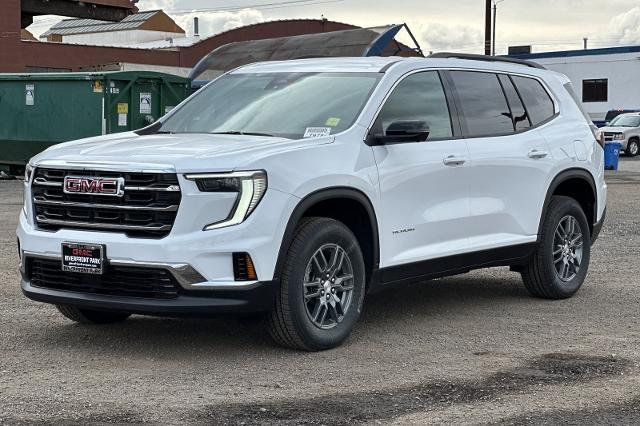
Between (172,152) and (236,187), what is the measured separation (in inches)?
19.1

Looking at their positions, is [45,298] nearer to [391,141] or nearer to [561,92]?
[391,141]

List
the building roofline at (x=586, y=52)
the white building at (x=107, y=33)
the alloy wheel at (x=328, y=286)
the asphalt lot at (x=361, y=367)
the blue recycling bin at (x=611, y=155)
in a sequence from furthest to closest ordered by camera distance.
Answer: the white building at (x=107, y=33)
the building roofline at (x=586, y=52)
the blue recycling bin at (x=611, y=155)
the alloy wheel at (x=328, y=286)
the asphalt lot at (x=361, y=367)

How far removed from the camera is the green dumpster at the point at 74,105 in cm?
2359

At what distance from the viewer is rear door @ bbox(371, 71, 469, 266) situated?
7.22 m

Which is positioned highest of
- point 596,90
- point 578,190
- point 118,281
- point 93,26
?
point 93,26

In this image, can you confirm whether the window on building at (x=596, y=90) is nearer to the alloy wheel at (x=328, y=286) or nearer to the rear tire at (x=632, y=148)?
the rear tire at (x=632, y=148)

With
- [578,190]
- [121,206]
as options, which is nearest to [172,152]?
[121,206]

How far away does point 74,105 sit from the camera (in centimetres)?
2400

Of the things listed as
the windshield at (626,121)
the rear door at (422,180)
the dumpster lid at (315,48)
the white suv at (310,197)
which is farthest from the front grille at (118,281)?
the windshield at (626,121)

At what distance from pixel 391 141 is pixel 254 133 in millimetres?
896

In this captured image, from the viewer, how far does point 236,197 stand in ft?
20.5

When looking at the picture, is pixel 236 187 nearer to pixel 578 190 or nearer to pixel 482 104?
pixel 482 104

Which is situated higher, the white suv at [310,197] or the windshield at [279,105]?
the windshield at [279,105]

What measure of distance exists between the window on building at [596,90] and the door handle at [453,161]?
44260 millimetres
